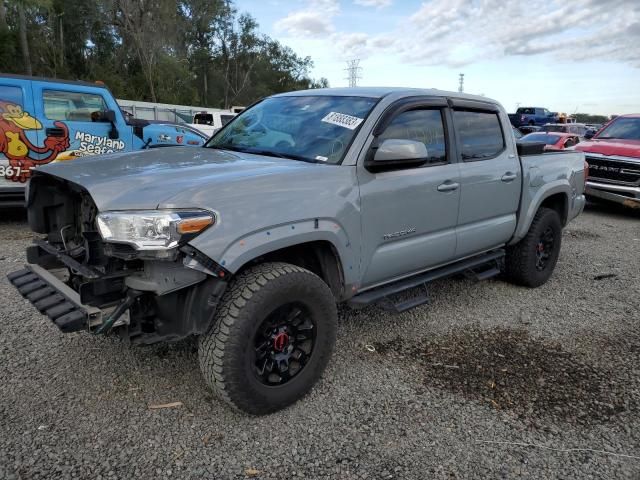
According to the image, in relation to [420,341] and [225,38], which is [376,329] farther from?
[225,38]

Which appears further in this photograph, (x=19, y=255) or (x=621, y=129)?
(x=621, y=129)

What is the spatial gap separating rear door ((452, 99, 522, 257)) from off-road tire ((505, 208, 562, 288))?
1.26ft

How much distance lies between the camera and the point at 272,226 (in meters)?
2.70

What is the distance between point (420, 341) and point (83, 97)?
20.2 feet

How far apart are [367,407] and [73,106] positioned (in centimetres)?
640

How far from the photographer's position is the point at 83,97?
7375 millimetres

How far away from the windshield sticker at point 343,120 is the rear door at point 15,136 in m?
5.12

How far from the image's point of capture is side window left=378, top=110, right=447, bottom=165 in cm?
355

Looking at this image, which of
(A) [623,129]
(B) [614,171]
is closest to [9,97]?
(B) [614,171]

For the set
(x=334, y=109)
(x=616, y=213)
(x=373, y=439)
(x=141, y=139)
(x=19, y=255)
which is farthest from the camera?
(x=616, y=213)

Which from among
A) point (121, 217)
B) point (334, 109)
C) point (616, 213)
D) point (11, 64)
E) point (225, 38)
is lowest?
point (616, 213)

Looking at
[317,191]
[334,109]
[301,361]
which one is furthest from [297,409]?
[334,109]

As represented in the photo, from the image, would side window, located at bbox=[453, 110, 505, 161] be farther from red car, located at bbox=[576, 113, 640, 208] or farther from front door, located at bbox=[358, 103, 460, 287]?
red car, located at bbox=[576, 113, 640, 208]

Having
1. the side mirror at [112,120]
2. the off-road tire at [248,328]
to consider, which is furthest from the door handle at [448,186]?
the side mirror at [112,120]
